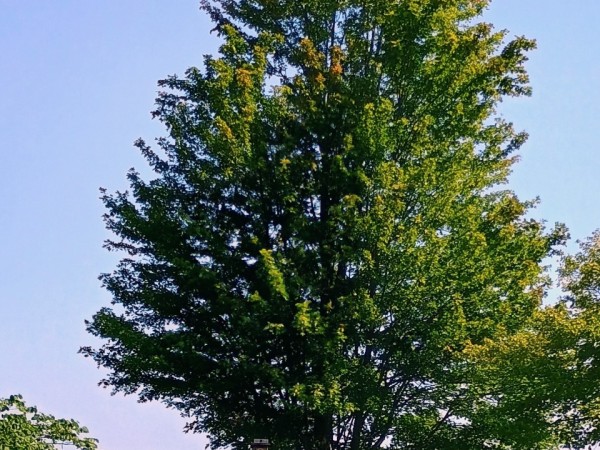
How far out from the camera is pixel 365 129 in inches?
537

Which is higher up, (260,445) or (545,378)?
(545,378)

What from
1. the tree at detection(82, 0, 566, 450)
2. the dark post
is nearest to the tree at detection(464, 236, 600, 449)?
the tree at detection(82, 0, 566, 450)

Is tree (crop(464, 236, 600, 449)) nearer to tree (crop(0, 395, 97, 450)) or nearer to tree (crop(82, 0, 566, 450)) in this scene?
tree (crop(82, 0, 566, 450))

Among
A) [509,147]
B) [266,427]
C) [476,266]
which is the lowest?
[266,427]

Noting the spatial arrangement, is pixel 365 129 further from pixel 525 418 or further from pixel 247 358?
pixel 525 418

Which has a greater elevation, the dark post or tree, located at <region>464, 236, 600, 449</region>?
tree, located at <region>464, 236, 600, 449</region>

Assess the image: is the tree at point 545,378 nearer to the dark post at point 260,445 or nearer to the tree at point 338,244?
the tree at point 338,244

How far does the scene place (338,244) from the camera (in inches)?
546

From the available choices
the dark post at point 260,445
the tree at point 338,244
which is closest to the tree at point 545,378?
the tree at point 338,244

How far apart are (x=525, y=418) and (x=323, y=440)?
3.79m

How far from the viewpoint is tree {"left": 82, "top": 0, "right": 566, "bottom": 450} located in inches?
505

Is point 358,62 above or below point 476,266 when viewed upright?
above

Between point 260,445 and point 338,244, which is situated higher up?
point 338,244

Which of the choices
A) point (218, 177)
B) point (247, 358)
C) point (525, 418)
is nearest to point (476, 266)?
point (525, 418)
